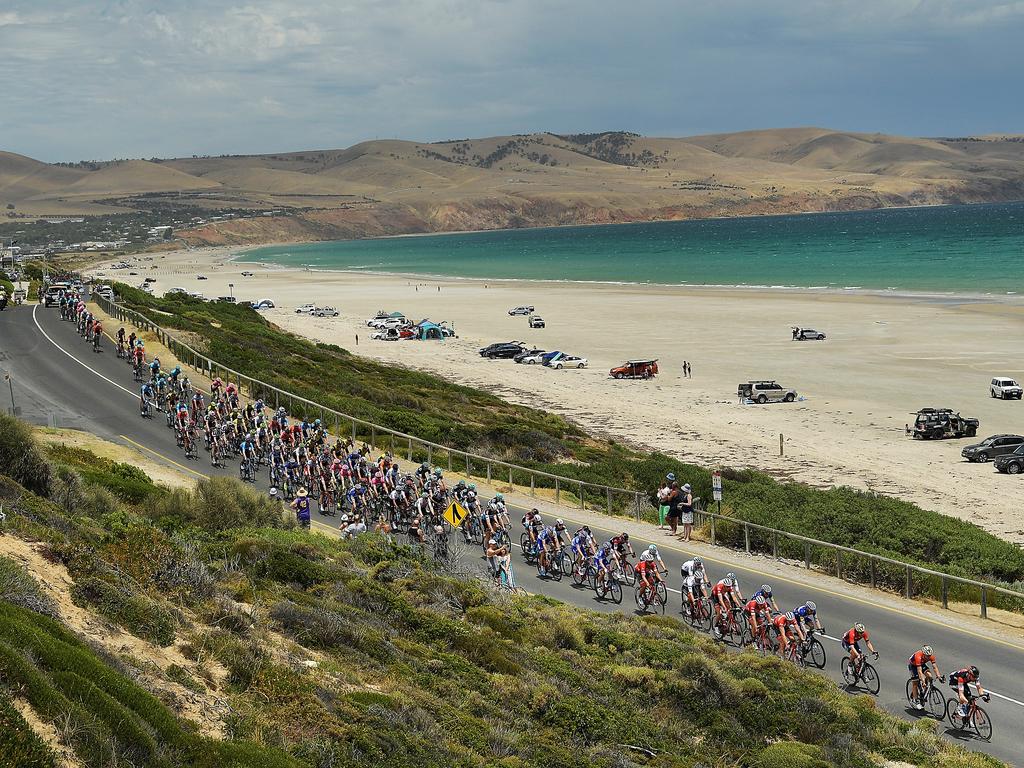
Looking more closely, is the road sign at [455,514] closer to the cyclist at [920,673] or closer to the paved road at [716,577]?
the paved road at [716,577]

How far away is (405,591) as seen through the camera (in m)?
15.4

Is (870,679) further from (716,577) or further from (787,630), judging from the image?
(716,577)

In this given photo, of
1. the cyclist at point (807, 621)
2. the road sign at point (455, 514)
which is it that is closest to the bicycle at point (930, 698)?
the cyclist at point (807, 621)

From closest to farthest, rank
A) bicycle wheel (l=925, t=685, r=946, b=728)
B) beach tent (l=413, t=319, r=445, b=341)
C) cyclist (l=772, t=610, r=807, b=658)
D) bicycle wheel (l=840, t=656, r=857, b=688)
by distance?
bicycle wheel (l=925, t=685, r=946, b=728), bicycle wheel (l=840, t=656, r=857, b=688), cyclist (l=772, t=610, r=807, b=658), beach tent (l=413, t=319, r=445, b=341)

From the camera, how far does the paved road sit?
15375mm

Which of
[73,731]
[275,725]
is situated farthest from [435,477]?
[73,731]

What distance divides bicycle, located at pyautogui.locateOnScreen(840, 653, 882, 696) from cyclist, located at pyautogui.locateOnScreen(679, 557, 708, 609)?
2901 mm

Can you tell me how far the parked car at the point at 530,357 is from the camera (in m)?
Result: 63.8

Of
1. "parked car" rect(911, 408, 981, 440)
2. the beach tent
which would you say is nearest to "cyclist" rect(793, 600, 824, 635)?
"parked car" rect(911, 408, 981, 440)

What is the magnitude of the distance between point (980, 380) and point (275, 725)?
50.5m

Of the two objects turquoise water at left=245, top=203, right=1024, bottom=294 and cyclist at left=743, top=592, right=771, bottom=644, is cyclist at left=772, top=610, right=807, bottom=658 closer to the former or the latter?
cyclist at left=743, top=592, right=771, bottom=644

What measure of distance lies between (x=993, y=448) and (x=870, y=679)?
79.1ft

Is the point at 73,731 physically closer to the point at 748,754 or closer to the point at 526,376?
the point at 748,754

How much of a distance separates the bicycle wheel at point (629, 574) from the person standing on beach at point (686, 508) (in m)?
3.12
